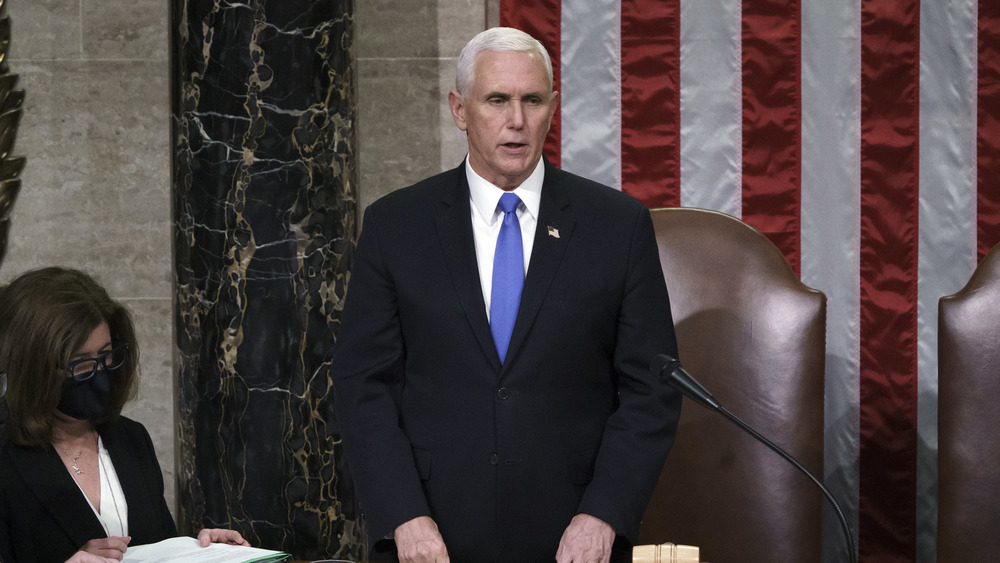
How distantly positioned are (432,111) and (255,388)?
46.3 inches

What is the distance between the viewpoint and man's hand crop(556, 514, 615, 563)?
178 centimetres

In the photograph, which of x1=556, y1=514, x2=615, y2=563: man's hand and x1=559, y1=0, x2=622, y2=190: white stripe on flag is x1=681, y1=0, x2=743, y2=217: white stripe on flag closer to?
x1=559, y1=0, x2=622, y2=190: white stripe on flag

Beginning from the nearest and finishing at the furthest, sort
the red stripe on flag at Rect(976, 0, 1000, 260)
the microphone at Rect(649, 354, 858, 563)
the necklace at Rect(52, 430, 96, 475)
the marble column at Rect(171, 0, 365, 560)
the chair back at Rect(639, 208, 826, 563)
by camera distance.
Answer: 1. the microphone at Rect(649, 354, 858, 563)
2. the necklace at Rect(52, 430, 96, 475)
3. the chair back at Rect(639, 208, 826, 563)
4. the marble column at Rect(171, 0, 365, 560)
5. the red stripe on flag at Rect(976, 0, 1000, 260)

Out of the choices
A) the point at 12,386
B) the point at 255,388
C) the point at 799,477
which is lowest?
the point at 799,477

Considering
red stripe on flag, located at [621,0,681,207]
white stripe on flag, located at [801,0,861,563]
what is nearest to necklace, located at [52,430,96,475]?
red stripe on flag, located at [621,0,681,207]

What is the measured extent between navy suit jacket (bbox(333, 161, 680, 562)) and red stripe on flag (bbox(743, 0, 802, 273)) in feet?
5.37

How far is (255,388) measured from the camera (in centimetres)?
310

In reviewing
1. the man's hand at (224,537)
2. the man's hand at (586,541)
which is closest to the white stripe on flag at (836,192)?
the man's hand at (586,541)

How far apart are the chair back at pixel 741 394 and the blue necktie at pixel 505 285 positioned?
3.19 feet

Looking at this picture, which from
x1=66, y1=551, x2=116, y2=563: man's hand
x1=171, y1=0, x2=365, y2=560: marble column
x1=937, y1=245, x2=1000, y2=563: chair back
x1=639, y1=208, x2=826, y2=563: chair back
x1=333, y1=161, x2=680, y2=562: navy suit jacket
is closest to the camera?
x1=66, y1=551, x2=116, y2=563: man's hand

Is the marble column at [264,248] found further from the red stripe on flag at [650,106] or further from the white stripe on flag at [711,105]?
the white stripe on flag at [711,105]

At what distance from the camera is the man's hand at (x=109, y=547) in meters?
1.76

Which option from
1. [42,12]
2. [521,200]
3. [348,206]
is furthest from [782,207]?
[42,12]

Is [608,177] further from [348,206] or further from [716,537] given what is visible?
[716,537]
